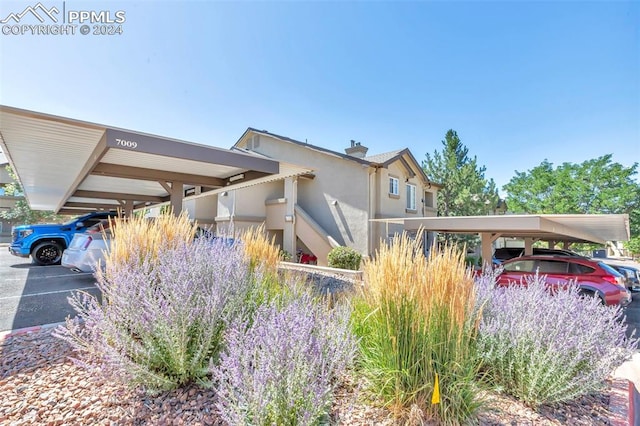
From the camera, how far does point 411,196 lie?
645 inches

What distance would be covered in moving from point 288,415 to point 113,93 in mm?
9762

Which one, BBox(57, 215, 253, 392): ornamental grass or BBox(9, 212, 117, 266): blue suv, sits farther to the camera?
BBox(9, 212, 117, 266): blue suv

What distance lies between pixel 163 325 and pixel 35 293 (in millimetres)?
7207

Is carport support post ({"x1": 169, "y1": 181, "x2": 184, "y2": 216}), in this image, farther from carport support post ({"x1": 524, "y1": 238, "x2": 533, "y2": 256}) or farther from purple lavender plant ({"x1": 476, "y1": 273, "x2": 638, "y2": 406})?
carport support post ({"x1": 524, "y1": 238, "x2": 533, "y2": 256})

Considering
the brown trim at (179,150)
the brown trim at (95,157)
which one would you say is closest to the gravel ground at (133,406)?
the brown trim at (179,150)

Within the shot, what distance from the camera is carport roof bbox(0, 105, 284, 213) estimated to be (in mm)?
5426

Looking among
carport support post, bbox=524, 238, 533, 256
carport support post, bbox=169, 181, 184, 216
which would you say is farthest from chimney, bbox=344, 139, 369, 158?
carport support post, bbox=169, 181, 184, 216

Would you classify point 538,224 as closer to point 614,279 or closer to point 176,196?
point 614,279

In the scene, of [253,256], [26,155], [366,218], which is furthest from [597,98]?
[26,155]

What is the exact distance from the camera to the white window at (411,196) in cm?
1620

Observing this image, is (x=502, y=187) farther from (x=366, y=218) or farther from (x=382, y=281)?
(x=382, y=281)

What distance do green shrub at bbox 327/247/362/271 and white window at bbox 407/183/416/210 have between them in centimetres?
636

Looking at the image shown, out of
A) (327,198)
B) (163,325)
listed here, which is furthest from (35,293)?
(327,198)

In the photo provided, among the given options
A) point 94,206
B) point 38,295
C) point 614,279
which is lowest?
point 38,295
